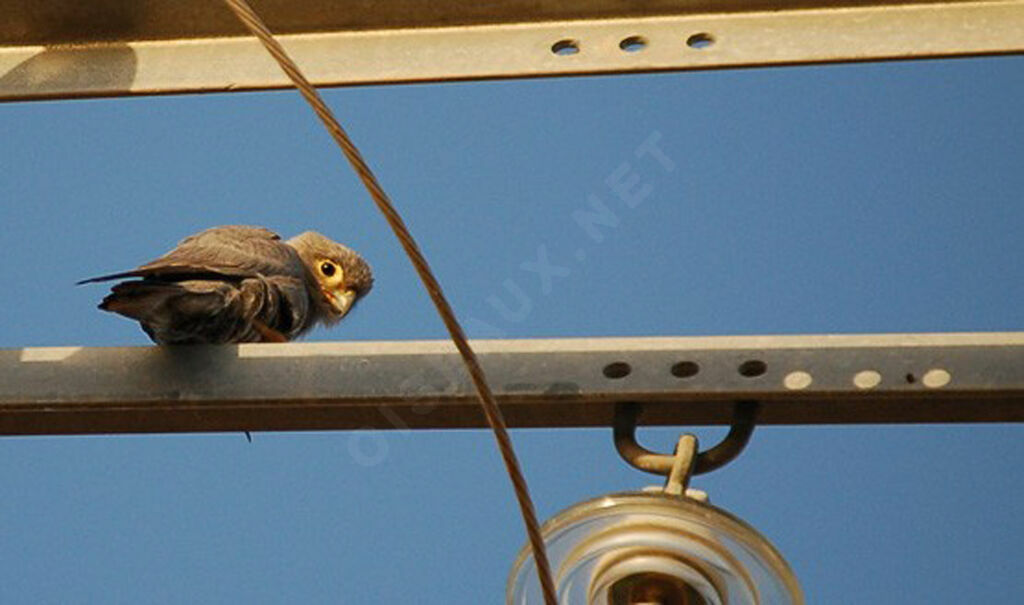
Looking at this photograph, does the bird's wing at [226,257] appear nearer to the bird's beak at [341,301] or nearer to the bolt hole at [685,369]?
the bird's beak at [341,301]

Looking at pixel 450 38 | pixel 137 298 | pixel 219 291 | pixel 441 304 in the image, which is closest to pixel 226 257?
pixel 219 291

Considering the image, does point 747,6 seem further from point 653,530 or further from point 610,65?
point 653,530

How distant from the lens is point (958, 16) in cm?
274

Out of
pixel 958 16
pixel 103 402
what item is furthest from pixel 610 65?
pixel 103 402

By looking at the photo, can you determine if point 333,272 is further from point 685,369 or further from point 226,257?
point 685,369

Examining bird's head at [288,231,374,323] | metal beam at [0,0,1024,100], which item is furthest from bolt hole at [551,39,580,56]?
bird's head at [288,231,374,323]

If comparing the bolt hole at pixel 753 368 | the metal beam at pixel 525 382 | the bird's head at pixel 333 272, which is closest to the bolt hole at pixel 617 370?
the metal beam at pixel 525 382

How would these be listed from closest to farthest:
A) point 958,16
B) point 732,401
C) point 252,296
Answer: point 732,401, point 958,16, point 252,296

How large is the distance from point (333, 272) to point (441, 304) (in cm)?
339

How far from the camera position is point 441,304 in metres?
1.87

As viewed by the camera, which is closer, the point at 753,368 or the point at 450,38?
the point at 753,368

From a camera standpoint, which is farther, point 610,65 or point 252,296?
point 252,296

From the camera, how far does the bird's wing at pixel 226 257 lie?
307cm

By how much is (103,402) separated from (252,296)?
0.97m
